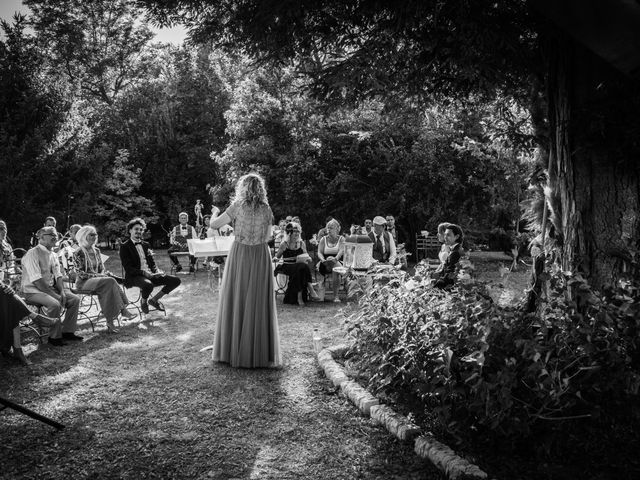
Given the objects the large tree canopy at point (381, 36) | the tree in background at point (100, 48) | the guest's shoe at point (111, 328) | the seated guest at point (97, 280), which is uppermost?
the tree in background at point (100, 48)

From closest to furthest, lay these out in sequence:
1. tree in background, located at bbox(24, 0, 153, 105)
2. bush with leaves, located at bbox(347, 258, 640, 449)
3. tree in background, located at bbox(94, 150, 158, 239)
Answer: bush with leaves, located at bbox(347, 258, 640, 449) < tree in background, located at bbox(94, 150, 158, 239) < tree in background, located at bbox(24, 0, 153, 105)

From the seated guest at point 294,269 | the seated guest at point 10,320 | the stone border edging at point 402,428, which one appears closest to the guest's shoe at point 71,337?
the seated guest at point 10,320

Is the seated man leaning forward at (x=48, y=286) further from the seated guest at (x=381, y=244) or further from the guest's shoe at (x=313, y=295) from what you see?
the seated guest at (x=381, y=244)

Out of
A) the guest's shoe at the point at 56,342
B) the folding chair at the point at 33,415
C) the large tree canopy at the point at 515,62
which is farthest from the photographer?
the guest's shoe at the point at 56,342

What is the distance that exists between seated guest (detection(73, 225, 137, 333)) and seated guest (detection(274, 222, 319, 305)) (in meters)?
3.01

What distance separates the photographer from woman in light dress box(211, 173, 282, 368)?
5.44 m

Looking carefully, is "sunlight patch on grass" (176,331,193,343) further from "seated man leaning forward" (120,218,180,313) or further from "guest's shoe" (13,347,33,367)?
"guest's shoe" (13,347,33,367)

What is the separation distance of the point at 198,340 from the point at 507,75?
4975 millimetres

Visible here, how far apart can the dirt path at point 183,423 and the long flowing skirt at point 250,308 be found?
21cm

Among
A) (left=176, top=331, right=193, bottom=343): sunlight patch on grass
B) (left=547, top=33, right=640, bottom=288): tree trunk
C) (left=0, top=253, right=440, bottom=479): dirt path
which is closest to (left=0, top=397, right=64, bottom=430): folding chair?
(left=0, top=253, right=440, bottom=479): dirt path

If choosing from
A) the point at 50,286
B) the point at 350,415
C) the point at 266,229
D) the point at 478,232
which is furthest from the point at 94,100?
the point at 350,415

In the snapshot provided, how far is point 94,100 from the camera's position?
103ft

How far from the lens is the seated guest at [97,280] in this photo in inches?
293

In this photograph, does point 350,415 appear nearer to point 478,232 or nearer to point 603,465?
point 603,465
